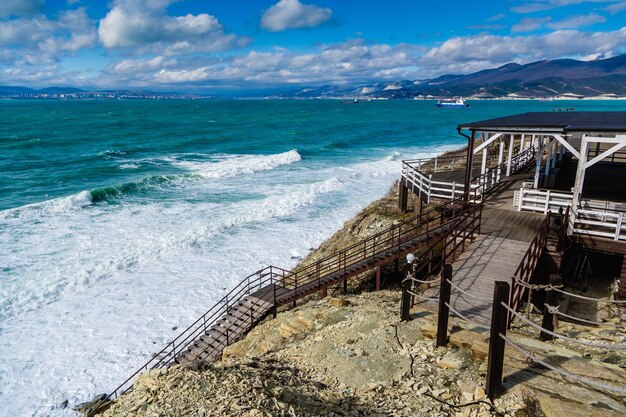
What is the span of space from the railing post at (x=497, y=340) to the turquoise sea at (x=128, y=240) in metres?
11.5

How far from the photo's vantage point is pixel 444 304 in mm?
7883

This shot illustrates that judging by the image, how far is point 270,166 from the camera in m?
47.7

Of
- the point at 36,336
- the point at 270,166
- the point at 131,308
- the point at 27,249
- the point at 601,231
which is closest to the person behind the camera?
the point at 601,231

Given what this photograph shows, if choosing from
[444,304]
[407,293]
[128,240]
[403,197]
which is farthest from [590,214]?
[128,240]

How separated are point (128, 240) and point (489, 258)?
19359mm

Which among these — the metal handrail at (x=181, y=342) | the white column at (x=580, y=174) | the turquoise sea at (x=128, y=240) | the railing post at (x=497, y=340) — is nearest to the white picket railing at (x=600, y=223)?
the white column at (x=580, y=174)

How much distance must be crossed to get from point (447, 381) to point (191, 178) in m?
37.0

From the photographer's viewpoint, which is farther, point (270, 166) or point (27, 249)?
point (270, 166)

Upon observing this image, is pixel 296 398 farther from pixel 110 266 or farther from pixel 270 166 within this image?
pixel 270 166

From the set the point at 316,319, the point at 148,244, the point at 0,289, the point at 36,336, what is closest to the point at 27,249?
the point at 0,289

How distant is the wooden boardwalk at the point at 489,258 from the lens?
10078mm

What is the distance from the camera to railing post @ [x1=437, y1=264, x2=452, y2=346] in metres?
7.77

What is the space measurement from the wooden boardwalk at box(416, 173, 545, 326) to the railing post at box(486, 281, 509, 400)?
1.83 metres

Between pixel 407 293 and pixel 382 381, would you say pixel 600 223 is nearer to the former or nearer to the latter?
pixel 407 293
